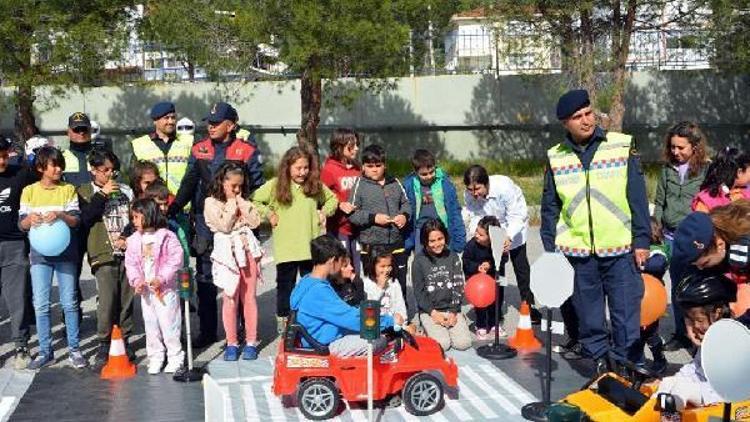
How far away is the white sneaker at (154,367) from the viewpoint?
337 inches

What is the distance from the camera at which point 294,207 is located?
9008 millimetres

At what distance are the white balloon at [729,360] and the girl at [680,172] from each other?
432 centimetres

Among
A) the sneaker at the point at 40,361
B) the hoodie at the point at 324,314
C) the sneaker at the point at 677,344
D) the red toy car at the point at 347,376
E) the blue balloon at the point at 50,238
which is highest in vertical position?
the blue balloon at the point at 50,238

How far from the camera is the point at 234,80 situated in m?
20.1

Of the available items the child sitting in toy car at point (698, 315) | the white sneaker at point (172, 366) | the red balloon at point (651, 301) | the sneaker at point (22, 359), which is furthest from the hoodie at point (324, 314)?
the sneaker at point (22, 359)

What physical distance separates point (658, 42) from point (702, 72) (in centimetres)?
139

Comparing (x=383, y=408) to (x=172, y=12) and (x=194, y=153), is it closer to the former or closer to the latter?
(x=194, y=153)

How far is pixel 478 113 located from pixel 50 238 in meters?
14.7

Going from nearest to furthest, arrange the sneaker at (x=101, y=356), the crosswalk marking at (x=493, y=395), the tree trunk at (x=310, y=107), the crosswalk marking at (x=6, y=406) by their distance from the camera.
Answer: the crosswalk marking at (x=493, y=395), the crosswalk marking at (x=6, y=406), the sneaker at (x=101, y=356), the tree trunk at (x=310, y=107)

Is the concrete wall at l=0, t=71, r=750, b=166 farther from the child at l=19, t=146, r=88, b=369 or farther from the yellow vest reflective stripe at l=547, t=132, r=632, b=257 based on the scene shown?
the yellow vest reflective stripe at l=547, t=132, r=632, b=257

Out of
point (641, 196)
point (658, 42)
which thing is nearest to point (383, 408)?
point (641, 196)

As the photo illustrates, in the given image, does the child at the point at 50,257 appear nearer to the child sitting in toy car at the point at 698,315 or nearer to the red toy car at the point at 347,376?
the red toy car at the point at 347,376

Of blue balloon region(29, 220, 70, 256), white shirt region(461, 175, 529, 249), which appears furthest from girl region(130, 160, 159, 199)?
white shirt region(461, 175, 529, 249)

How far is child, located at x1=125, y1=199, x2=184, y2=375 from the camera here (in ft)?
27.8
